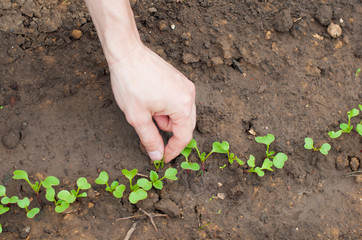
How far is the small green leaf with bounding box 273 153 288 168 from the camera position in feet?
7.54

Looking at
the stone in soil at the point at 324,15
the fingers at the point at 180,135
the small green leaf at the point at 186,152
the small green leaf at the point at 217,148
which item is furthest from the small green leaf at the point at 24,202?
the stone in soil at the point at 324,15

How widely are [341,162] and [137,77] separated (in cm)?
138

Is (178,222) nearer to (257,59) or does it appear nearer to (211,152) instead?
(211,152)

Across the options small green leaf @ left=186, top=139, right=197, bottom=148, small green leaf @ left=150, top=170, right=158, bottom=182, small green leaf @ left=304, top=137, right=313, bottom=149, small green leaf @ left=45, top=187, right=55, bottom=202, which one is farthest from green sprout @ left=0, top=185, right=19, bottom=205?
small green leaf @ left=304, top=137, right=313, bottom=149

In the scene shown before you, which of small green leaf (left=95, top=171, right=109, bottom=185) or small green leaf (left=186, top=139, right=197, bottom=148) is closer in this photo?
small green leaf (left=95, top=171, right=109, bottom=185)

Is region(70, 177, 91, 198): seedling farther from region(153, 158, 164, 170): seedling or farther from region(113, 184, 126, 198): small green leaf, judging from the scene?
region(153, 158, 164, 170): seedling

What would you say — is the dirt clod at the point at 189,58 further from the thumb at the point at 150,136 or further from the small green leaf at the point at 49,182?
the small green leaf at the point at 49,182

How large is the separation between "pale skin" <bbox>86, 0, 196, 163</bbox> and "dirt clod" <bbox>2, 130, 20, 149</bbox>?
748 mm

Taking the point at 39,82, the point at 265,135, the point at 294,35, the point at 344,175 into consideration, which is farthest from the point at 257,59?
the point at 39,82

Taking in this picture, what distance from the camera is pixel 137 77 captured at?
1.96 meters

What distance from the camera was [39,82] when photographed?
249 cm

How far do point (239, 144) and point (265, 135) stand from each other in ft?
0.58

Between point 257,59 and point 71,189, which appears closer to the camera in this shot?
point 71,189

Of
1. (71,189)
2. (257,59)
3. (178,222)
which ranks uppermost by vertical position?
(257,59)
